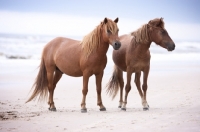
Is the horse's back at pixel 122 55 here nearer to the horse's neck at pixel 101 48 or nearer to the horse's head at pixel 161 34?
the horse's head at pixel 161 34

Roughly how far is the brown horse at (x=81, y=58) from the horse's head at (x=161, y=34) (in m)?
0.85

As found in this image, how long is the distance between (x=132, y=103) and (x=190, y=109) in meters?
2.01

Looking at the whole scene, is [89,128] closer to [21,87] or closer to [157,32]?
[157,32]

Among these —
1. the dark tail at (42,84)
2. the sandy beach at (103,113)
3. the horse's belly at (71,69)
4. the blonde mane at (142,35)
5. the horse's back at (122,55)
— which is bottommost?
the sandy beach at (103,113)

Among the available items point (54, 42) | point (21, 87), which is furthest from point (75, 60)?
point (21, 87)

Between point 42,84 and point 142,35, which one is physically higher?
point 142,35

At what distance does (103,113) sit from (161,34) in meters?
2.07

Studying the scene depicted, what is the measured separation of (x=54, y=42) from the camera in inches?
360

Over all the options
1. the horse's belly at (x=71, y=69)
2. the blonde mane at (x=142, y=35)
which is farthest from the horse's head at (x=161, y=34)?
the horse's belly at (x=71, y=69)

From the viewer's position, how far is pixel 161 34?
335 inches

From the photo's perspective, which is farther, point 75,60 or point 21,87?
point 21,87

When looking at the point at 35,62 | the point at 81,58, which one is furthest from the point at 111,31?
the point at 35,62

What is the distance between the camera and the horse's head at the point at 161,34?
848cm

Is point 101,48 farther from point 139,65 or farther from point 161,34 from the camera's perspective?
point 161,34
